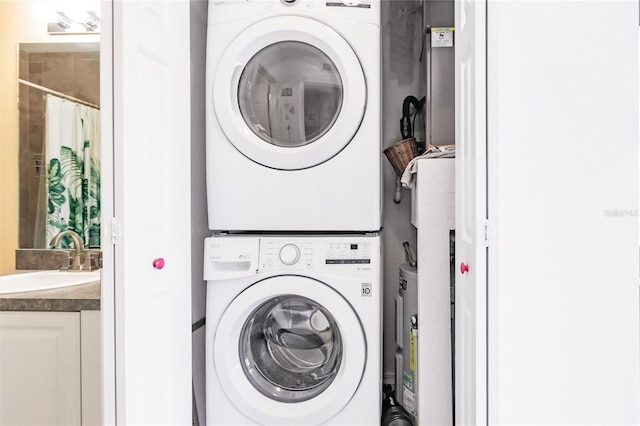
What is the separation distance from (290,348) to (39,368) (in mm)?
823

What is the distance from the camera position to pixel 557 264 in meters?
1.09

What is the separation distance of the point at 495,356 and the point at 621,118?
2.08ft

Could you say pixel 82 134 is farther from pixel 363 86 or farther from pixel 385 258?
pixel 385 258

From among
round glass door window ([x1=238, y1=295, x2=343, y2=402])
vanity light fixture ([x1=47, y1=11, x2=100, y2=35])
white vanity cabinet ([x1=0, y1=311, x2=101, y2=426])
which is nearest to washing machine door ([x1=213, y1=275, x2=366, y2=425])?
round glass door window ([x1=238, y1=295, x2=343, y2=402])

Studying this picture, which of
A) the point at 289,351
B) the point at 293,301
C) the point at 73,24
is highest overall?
the point at 73,24

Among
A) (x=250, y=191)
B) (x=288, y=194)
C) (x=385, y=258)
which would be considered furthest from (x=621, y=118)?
(x=385, y=258)

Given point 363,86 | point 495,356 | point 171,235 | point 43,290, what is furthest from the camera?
point 363,86

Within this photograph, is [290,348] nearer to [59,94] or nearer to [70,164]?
[70,164]

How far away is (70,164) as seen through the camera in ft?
5.68

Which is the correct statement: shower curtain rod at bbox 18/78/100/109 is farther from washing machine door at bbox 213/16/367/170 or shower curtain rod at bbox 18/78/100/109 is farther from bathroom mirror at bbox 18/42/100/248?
washing machine door at bbox 213/16/367/170

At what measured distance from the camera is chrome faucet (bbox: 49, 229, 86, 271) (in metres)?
1.72

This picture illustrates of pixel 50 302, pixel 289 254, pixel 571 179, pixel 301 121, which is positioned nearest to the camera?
pixel 571 179

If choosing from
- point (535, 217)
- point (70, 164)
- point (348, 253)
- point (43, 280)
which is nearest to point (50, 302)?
point (43, 280)

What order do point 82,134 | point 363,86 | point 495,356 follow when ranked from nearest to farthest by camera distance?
point 495,356, point 363,86, point 82,134
